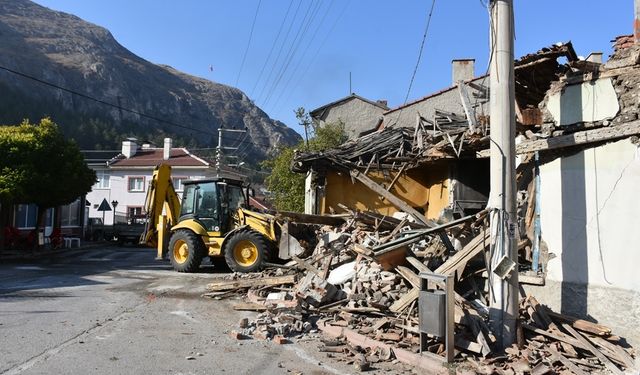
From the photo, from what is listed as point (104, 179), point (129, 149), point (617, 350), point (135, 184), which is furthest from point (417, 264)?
point (129, 149)

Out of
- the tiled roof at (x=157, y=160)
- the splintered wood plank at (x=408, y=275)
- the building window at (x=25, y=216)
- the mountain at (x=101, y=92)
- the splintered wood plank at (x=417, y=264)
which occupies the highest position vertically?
the mountain at (x=101, y=92)

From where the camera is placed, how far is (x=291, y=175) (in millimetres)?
26688

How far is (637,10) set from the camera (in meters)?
7.35

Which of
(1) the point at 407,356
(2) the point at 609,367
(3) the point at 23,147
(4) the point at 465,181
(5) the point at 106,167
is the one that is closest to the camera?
(2) the point at 609,367

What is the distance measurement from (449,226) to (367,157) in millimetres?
6226

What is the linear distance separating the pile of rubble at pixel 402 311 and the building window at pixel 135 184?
133 ft

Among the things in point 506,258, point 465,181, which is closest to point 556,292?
point 506,258

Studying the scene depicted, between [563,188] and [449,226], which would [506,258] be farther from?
[449,226]

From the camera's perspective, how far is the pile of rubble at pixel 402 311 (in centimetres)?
607

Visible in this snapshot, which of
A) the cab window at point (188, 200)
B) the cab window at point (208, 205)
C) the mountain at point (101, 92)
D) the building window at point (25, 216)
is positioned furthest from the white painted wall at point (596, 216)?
the mountain at point (101, 92)

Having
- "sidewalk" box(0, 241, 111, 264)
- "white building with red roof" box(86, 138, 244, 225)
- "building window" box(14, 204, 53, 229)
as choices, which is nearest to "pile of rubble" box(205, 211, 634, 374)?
"sidewalk" box(0, 241, 111, 264)

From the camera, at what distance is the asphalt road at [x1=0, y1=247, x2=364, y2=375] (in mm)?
5922

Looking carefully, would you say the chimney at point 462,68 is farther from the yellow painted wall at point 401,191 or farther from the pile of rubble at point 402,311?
the pile of rubble at point 402,311

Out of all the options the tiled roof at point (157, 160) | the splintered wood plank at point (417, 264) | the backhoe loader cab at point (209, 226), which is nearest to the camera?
the splintered wood plank at point (417, 264)
